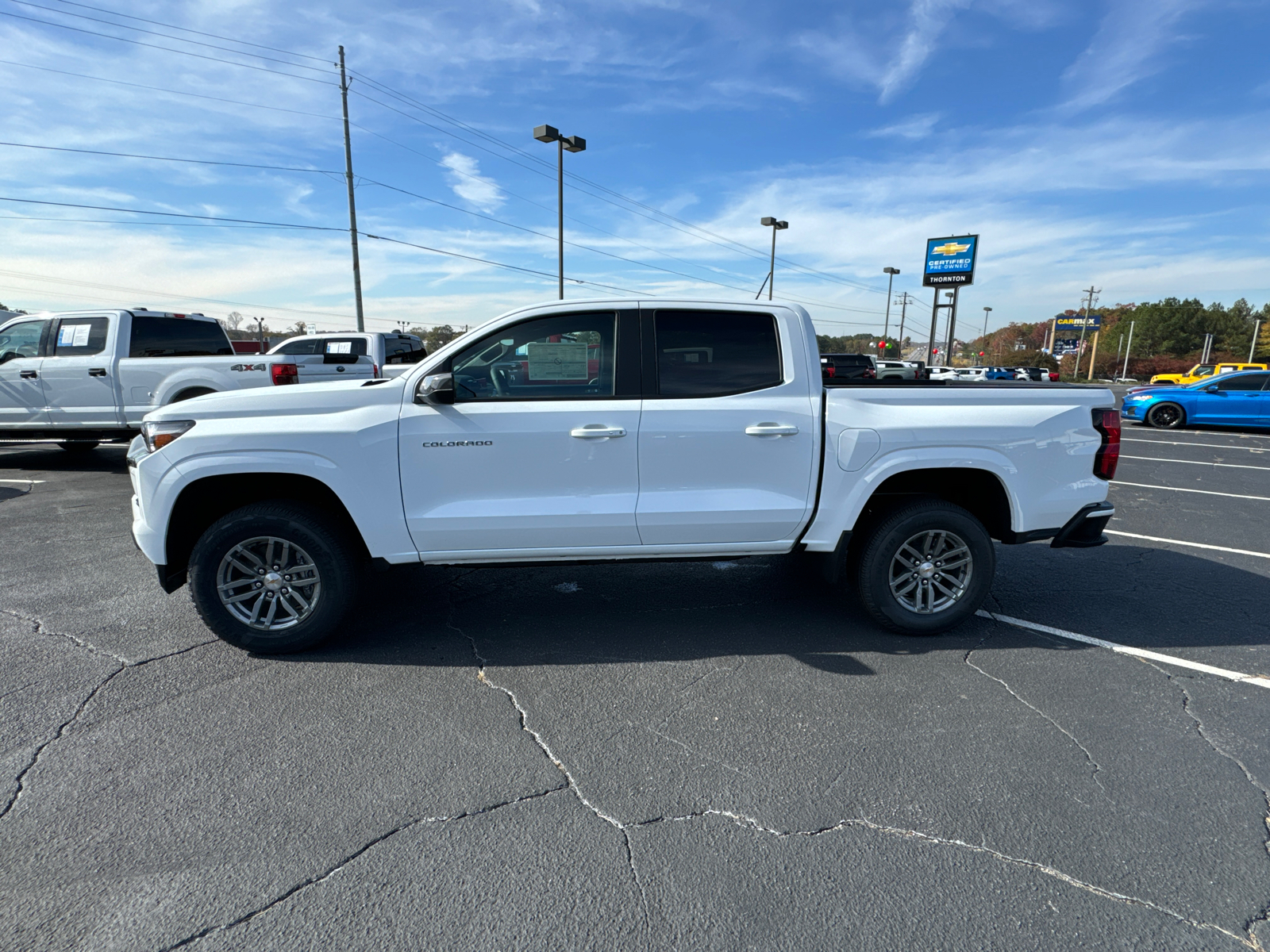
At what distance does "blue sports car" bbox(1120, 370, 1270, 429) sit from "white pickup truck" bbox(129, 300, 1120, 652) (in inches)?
601

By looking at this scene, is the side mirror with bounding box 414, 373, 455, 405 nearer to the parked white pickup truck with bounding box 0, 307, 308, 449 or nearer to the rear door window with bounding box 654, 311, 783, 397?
the rear door window with bounding box 654, 311, 783, 397

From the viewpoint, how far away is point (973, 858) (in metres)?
2.38

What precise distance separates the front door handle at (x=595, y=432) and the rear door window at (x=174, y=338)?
7.64 meters

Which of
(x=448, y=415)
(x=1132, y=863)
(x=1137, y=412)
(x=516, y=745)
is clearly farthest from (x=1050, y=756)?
(x=1137, y=412)

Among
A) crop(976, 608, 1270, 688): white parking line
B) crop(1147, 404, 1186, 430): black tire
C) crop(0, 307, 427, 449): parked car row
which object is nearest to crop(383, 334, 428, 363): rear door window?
crop(0, 307, 427, 449): parked car row

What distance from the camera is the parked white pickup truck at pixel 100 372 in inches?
348

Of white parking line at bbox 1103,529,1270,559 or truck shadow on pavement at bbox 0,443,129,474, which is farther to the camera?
truck shadow on pavement at bbox 0,443,129,474

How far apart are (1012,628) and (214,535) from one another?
184 inches

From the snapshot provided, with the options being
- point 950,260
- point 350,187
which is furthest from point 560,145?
point 950,260

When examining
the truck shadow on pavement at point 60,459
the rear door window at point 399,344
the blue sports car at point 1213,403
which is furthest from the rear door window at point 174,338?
the blue sports car at point 1213,403

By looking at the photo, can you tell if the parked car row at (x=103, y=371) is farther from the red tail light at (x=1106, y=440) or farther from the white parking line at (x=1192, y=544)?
the white parking line at (x=1192, y=544)

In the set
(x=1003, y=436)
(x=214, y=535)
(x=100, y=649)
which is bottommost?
(x=100, y=649)

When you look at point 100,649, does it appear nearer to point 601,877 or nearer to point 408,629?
point 408,629

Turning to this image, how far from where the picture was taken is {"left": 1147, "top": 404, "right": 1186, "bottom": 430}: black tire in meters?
16.8
